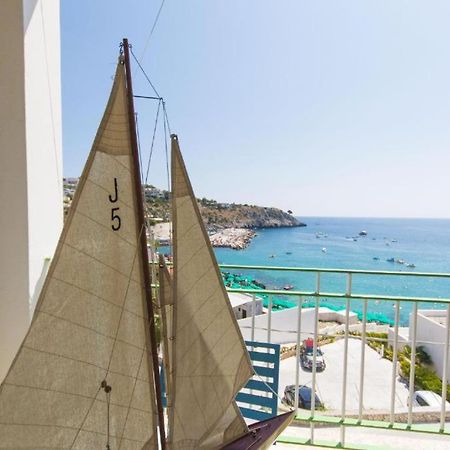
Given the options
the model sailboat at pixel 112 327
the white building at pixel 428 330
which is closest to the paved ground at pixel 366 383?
the white building at pixel 428 330

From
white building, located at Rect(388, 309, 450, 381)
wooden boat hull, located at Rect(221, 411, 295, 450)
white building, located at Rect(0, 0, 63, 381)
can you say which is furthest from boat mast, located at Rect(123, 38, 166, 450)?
white building, located at Rect(388, 309, 450, 381)

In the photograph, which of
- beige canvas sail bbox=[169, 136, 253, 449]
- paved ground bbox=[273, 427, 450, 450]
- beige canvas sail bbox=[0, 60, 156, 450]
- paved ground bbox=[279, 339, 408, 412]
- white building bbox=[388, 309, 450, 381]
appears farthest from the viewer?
paved ground bbox=[279, 339, 408, 412]

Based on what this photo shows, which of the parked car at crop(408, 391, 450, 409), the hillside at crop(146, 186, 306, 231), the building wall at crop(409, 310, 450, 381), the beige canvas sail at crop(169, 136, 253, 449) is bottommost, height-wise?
the parked car at crop(408, 391, 450, 409)

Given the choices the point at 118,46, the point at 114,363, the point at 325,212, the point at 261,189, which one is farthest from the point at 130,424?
the point at 261,189

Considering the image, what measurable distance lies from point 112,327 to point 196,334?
223 mm

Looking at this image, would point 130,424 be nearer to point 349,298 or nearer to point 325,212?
point 349,298

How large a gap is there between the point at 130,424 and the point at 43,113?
1342mm

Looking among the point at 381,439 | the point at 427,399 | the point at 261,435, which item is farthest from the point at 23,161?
the point at 427,399

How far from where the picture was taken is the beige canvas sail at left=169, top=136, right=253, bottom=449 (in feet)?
3.13

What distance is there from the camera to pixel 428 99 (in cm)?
1538

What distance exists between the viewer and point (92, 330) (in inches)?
33.6

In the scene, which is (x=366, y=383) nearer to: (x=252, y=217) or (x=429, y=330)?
(x=429, y=330)

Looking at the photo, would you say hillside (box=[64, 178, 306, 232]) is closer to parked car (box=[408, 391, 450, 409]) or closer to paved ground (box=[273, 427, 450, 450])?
paved ground (box=[273, 427, 450, 450])

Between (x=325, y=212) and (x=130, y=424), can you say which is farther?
(x=325, y=212)
